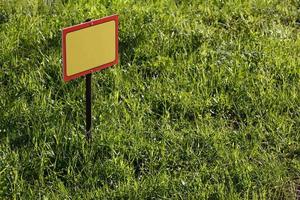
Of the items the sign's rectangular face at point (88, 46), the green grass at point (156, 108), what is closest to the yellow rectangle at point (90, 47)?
the sign's rectangular face at point (88, 46)

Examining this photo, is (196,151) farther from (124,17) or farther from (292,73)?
(124,17)

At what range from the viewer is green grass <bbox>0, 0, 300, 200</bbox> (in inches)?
123

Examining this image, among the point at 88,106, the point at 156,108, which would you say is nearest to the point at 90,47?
the point at 88,106

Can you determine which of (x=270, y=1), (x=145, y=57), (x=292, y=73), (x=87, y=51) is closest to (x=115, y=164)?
(x=87, y=51)

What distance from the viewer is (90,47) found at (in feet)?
9.98

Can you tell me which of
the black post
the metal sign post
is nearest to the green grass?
the black post

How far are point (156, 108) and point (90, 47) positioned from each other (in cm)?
87

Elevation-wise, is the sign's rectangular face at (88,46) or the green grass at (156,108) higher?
the sign's rectangular face at (88,46)

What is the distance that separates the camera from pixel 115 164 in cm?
319

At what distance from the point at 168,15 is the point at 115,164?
209 centimetres

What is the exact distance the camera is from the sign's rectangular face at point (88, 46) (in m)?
2.95

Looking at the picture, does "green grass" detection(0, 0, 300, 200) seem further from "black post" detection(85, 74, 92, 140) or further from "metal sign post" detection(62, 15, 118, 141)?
"metal sign post" detection(62, 15, 118, 141)

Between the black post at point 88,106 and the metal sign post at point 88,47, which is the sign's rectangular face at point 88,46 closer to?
the metal sign post at point 88,47

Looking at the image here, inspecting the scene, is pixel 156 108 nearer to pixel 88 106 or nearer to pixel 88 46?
pixel 88 106
